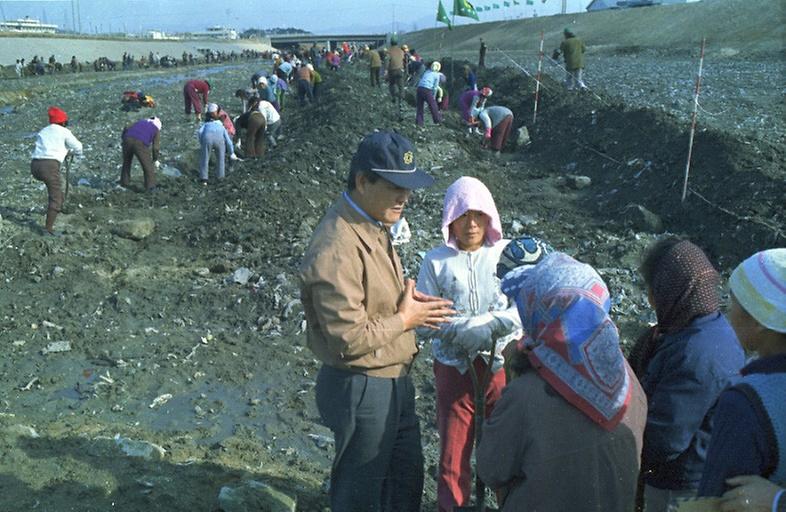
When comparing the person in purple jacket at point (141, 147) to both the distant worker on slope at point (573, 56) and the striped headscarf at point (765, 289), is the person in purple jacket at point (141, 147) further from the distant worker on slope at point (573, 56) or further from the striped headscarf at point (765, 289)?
the striped headscarf at point (765, 289)

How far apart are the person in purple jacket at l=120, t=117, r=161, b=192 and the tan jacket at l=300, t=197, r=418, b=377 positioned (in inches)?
394

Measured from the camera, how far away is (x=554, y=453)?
2.02m

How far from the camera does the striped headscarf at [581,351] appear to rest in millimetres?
1995

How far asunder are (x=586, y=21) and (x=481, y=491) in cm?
5742

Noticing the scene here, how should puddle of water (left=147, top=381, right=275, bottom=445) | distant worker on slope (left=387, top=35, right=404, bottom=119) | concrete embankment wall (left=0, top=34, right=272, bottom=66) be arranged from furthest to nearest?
1. concrete embankment wall (left=0, top=34, right=272, bottom=66)
2. distant worker on slope (left=387, top=35, right=404, bottom=119)
3. puddle of water (left=147, top=381, right=275, bottom=445)

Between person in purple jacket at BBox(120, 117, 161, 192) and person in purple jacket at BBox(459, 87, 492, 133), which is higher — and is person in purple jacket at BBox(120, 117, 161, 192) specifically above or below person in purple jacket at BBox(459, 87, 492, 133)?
below

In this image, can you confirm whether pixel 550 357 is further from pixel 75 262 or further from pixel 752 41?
pixel 752 41

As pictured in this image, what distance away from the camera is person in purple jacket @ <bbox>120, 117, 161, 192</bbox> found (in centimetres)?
1152

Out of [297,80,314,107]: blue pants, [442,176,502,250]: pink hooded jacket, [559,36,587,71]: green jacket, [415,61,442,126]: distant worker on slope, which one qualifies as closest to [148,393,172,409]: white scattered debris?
[442,176,502,250]: pink hooded jacket

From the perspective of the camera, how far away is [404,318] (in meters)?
2.49

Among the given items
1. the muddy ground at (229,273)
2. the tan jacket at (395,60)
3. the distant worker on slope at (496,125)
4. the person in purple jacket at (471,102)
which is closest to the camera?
the muddy ground at (229,273)

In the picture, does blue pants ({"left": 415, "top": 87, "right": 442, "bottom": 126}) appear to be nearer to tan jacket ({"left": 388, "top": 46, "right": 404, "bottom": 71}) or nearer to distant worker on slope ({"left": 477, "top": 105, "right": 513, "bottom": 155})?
distant worker on slope ({"left": 477, "top": 105, "right": 513, "bottom": 155})

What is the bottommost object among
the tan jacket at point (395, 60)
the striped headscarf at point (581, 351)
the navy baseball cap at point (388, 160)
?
the striped headscarf at point (581, 351)

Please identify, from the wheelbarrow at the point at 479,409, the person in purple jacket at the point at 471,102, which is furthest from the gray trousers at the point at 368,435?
the person in purple jacket at the point at 471,102
